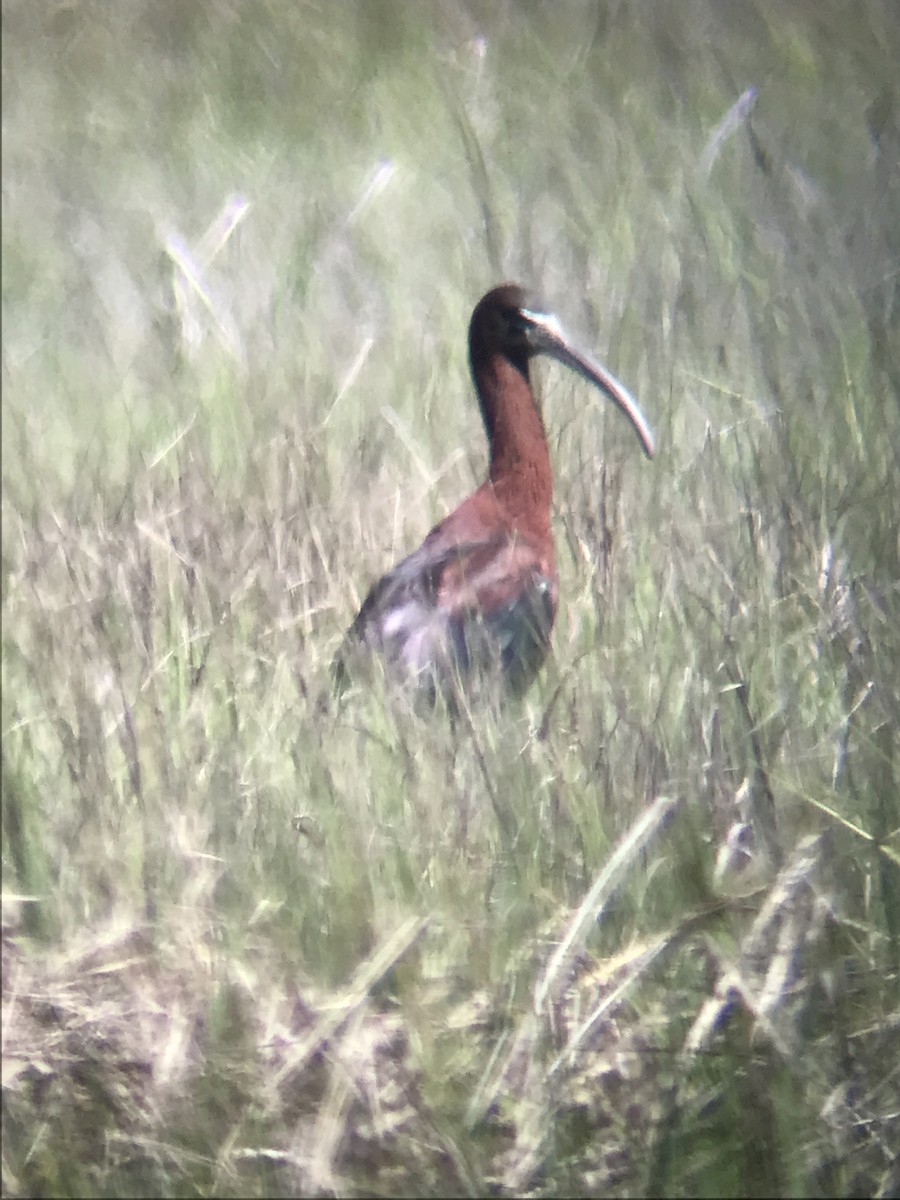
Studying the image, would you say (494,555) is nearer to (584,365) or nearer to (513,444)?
(513,444)

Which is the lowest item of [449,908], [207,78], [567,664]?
[449,908]

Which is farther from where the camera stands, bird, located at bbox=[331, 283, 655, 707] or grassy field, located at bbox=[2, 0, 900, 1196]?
bird, located at bbox=[331, 283, 655, 707]

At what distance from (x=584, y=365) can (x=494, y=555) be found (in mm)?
228

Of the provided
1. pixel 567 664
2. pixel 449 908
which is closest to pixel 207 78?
pixel 567 664

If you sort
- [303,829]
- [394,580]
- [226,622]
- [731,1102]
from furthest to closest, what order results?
[394,580]
[226,622]
[303,829]
[731,1102]

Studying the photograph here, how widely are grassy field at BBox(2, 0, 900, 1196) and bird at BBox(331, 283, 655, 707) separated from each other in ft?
0.09

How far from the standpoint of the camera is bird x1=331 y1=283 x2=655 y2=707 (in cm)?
127

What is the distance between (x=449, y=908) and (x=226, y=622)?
1.17 feet

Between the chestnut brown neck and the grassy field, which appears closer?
the grassy field

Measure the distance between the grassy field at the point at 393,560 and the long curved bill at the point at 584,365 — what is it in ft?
0.06

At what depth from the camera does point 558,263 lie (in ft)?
4.16

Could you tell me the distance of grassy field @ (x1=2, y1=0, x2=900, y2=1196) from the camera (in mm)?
984

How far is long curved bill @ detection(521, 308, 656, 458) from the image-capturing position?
1285 millimetres

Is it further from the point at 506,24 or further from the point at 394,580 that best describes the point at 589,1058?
the point at 506,24
